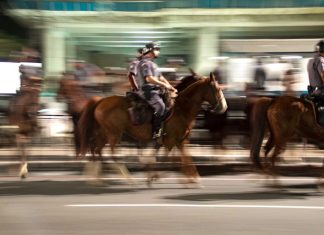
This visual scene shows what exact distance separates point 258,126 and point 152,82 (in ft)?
6.65

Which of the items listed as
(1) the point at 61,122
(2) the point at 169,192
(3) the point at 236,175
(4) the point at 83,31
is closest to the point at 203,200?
(2) the point at 169,192

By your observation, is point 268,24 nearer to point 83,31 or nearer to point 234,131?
point 83,31

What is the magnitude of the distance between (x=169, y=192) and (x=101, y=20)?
12.7 m

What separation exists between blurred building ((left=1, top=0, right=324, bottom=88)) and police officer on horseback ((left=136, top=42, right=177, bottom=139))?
9.72m

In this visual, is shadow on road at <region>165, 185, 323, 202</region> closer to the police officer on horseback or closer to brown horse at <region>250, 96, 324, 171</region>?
brown horse at <region>250, 96, 324, 171</region>

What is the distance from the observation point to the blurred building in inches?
800

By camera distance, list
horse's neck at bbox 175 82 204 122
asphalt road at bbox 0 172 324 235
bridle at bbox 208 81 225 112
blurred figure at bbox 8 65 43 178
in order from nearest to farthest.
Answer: asphalt road at bbox 0 172 324 235 → bridle at bbox 208 81 225 112 → horse's neck at bbox 175 82 204 122 → blurred figure at bbox 8 65 43 178

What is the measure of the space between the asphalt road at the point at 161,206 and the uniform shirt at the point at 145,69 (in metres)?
1.88

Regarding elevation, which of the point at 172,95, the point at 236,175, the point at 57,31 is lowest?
the point at 236,175

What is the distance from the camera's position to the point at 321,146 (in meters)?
11.3

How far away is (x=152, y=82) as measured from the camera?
9.83 metres

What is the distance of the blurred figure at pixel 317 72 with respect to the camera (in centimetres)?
977

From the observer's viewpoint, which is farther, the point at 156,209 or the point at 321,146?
the point at 321,146

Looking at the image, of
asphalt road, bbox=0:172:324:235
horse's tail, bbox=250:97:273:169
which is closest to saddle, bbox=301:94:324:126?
horse's tail, bbox=250:97:273:169
